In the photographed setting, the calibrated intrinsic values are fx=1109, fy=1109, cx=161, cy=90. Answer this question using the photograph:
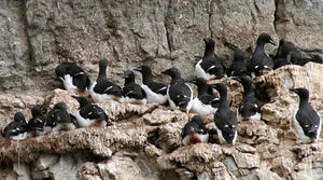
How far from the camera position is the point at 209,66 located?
67.4ft

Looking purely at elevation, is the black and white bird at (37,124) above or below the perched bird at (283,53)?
below

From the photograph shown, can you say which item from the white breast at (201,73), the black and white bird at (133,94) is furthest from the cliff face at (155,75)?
the white breast at (201,73)

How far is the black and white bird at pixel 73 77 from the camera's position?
67.0ft

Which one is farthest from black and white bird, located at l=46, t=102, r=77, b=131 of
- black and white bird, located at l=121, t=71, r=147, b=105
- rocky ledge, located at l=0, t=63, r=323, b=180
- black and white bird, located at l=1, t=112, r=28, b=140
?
black and white bird, located at l=121, t=71, r=147, b=105

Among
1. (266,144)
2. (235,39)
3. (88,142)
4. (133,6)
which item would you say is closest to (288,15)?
(235,39)

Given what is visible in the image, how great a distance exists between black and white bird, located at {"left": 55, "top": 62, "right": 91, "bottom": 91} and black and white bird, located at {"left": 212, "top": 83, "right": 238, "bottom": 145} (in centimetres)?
297

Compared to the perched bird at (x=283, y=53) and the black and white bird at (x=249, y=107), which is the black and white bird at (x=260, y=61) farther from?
the black and white bird at (x=249, y=107)

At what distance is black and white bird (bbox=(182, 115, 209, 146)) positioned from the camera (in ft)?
58.3

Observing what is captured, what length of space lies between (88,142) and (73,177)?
721 millimetres

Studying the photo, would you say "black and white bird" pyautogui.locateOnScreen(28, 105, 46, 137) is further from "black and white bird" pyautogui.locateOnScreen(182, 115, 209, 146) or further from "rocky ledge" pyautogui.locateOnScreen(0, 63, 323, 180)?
"black and white bird" pyautogui.locateOnScreen(182, 115, 209, 146)

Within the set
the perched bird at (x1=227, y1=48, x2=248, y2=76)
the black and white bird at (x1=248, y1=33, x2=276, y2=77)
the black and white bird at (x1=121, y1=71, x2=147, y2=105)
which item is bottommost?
the black and white bird at (x1=121, y1=71, x2=147, y2=105)

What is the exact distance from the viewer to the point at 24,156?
1831 cm

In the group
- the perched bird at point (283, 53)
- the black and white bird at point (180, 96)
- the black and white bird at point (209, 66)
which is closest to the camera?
the black and white bird at point (180, 96)

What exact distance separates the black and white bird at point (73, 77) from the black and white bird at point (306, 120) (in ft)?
13.5
